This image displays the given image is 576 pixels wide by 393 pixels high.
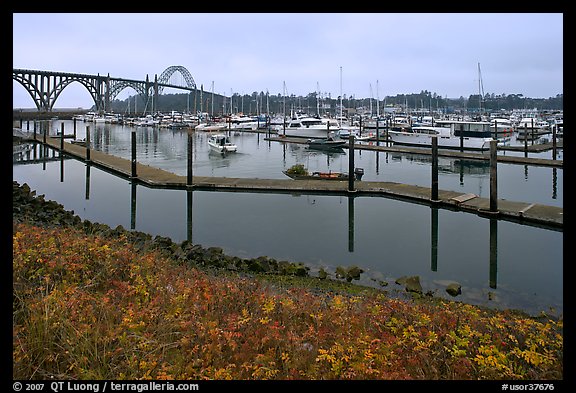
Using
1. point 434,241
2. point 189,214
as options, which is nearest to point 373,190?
point 434,241

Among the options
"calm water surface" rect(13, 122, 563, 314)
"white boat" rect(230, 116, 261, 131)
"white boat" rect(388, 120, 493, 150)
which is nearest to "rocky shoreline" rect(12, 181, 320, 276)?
"calm water surface" rect(13, 122, 563, 314)

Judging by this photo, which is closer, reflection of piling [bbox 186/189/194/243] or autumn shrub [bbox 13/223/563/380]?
autumn shrub [bbox 13/223/563/380]

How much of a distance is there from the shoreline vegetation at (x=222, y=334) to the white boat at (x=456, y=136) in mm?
50948

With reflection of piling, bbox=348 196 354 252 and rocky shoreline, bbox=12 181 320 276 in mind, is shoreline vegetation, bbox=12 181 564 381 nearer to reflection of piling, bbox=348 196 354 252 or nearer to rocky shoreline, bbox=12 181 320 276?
rocky shoreline, bbox=12 181 320 276

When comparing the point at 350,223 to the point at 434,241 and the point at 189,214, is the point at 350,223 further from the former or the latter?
the point at 189,214

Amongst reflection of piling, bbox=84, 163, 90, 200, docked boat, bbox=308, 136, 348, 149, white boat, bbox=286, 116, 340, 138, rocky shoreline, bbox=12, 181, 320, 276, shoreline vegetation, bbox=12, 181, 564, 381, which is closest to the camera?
shoreline vegetation, bbox=12, 181, 564, 381

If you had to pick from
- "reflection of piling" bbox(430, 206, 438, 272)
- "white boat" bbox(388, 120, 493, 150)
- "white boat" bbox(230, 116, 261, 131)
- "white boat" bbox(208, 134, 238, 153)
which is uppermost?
"white boat" bbox(230, 116, 261, 131)

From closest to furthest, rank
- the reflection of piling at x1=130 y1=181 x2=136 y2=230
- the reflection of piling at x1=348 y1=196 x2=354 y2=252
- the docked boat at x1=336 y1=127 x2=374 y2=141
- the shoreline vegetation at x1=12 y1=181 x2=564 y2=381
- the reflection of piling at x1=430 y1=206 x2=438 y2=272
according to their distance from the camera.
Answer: the shoreline vegetation at x1=12 y1=181 x2=564 y2=381 < the reflection of piling at x1=430 y1=206 x2=438 y2=272 < the reflection of piling at x1=348 y1=196 x2=354 y2=252 < the reflection of piling at x1=130 y1=181 x2=136 y2=230 < the docked boat at x1=336 y1=127 x2=374 y2=141

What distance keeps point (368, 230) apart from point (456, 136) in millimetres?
43625

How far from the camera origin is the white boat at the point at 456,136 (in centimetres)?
5547

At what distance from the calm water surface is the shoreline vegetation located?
17.5ft

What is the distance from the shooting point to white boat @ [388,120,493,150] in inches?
2184

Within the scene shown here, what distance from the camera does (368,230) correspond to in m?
19.1
